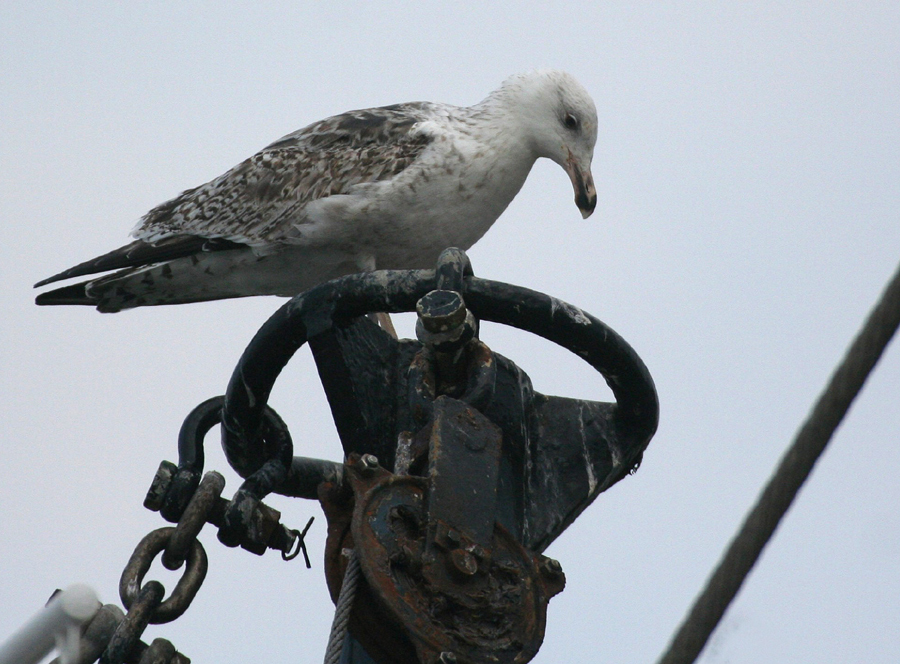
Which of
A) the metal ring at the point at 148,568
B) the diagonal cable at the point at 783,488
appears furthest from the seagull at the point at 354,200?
the diagonal cable at the point at 783,488

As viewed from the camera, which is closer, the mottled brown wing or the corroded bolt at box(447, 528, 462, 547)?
the corroded bolt at box(447, 528, 462, 547)

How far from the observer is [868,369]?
177cm

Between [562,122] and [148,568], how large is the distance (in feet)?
13.7

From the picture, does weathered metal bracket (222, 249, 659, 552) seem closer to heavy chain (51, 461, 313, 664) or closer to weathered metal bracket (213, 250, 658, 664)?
weathered metal bracket (213, 250, 658, 664)

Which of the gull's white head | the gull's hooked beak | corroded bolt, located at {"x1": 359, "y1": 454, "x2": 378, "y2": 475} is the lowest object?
corroded bolt, located at {"x1": 359, "y1": 454, "x2": 378, "y2": 475}

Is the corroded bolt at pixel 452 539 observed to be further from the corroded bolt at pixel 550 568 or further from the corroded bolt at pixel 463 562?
the corroded bolt at pixel 550 568

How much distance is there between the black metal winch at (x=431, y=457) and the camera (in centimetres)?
248

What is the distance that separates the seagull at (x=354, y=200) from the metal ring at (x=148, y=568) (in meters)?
3.13

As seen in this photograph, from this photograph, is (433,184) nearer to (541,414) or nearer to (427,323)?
(541,414)

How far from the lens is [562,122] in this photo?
634 cm

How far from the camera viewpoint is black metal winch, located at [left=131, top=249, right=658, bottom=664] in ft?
8.13

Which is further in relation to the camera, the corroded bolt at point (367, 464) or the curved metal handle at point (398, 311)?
the curved metal handle at point (398, 311)

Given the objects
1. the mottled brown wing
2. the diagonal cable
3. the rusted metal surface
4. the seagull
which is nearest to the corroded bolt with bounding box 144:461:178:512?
the rusted metal surface

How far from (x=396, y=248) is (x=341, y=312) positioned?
268cm
